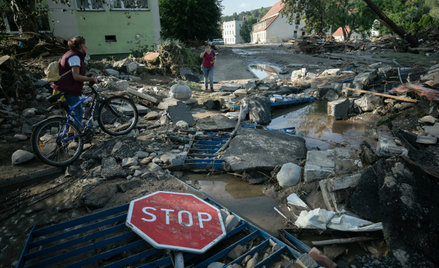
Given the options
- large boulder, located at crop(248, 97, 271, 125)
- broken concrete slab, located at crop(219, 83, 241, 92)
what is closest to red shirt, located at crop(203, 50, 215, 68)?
broken concrete slab, located at crop(219, 83, 241, 92)

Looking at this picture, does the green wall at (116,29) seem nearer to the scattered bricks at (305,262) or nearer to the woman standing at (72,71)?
the woman standing at (72,71)

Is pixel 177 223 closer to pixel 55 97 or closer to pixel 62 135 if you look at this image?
pixel 62 135

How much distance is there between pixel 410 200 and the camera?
2420 millimetres

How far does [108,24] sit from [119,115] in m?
12.2

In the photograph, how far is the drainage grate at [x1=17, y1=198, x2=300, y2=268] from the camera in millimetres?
2160

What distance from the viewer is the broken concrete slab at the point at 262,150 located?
13.0ft

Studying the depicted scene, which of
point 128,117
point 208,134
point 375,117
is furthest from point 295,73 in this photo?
point 128,117

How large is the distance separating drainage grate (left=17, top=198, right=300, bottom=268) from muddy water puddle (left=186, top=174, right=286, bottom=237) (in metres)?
0.40

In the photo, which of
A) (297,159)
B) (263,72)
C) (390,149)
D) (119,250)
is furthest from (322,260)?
(263,72)

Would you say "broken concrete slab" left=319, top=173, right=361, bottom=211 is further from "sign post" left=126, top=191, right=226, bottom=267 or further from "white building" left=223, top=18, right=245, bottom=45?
"white building" left=223, top=18, right=245, bottom=45

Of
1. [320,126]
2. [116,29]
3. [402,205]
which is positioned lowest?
[320,126]

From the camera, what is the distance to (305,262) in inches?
81.4

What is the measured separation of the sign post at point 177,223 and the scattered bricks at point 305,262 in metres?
0.73

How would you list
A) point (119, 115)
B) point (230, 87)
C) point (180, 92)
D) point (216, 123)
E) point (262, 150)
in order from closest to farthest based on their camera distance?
point (262, 150), point (119, 115), point (216, 123), point (180, 92), point (230, 87)
